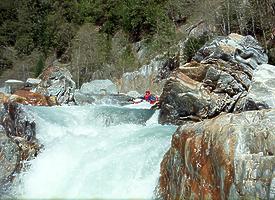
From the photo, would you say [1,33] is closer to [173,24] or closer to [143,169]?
[173,24]

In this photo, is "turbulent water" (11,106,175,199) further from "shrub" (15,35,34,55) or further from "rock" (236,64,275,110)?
"shrub" (15,35,34,55)

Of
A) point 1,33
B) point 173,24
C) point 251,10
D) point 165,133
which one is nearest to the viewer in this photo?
point 165,133

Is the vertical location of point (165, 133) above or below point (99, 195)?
above

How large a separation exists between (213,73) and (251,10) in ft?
30.3

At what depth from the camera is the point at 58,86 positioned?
2206 centimetres

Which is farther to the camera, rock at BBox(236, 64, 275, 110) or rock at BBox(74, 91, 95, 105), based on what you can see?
rock at BBox(74, 91, 95, 105)

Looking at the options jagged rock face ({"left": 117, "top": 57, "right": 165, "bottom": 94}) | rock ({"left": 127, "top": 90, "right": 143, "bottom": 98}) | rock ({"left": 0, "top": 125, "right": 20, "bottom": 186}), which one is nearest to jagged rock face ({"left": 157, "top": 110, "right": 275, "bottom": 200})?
rock ({"left": 0, "top": 125, "right": 20, "bottom": 186})

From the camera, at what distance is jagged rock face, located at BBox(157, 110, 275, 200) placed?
6340mm

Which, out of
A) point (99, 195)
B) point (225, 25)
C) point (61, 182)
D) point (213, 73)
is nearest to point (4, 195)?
point (61, 182)

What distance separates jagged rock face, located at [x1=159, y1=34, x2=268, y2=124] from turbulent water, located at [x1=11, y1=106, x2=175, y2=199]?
165cm

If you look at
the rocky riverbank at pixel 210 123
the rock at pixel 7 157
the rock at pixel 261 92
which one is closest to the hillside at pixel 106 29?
the rocky riverbank at pixel 210 123

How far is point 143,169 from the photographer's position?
9.91 metres

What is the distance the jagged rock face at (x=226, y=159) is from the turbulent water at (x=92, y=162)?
142cm

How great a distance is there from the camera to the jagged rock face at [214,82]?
14.1m
